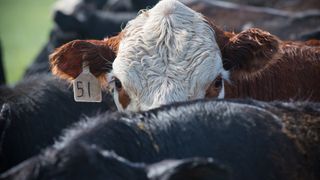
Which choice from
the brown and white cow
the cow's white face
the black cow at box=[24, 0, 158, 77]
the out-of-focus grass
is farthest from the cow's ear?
the out-of-focus grass

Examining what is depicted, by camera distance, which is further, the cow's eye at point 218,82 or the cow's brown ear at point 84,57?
the cow's brown ear at point 84,57

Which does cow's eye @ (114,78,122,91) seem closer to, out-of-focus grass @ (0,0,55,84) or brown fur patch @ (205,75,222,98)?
brown fur patch @ (205,75,222,98)

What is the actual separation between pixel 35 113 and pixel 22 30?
15473 mm

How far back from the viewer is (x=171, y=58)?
4289mm

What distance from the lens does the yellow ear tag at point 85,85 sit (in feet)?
A: 15.4

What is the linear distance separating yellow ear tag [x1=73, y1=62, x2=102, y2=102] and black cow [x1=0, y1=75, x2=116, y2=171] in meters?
0.14

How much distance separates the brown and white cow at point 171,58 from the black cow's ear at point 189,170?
1.61 m

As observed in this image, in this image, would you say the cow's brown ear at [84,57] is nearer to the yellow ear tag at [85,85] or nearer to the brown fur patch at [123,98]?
the yellow ear tag at [85,85]

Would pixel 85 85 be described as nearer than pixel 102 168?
No

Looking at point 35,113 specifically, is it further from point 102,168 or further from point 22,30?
point 22,30

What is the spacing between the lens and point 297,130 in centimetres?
291

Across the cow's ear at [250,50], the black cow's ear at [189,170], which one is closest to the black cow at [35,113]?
the cow's ear at [250,50]

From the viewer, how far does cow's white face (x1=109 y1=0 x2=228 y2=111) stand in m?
4.18

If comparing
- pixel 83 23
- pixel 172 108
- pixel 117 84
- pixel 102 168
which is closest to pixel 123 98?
pixel 117 84
